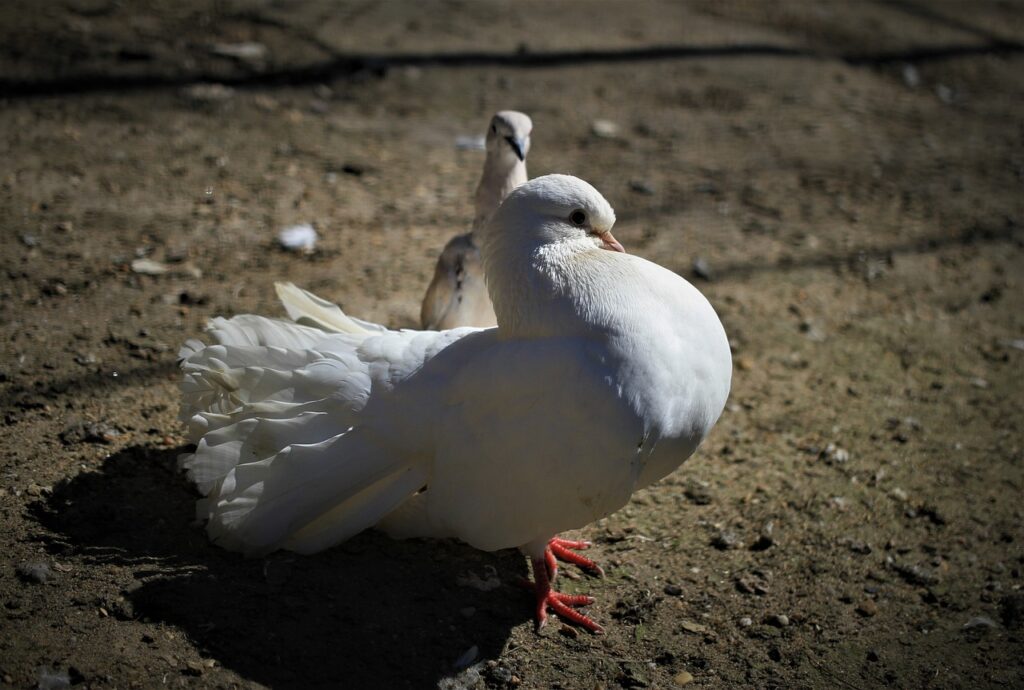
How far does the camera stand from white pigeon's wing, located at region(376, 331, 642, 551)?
2.71 m

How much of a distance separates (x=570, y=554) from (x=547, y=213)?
125cm

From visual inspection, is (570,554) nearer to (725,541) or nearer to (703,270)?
(725,541)

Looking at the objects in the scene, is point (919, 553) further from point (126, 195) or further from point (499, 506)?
point (126, 195)

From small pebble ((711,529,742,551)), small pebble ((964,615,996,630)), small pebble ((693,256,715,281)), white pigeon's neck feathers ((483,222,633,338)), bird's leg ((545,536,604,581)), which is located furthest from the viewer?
small pebble ((693,256,715,281))

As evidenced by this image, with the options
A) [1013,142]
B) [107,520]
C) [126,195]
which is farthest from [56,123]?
[1013,142]

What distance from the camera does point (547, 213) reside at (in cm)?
293

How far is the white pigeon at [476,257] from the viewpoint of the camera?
12.5 ft

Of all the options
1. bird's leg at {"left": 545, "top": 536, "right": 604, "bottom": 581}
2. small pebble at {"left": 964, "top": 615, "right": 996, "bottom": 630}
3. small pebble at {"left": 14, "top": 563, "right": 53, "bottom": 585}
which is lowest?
bird's leg at {"left": 545, "top": 536, "right": 604, "bottom": 581}

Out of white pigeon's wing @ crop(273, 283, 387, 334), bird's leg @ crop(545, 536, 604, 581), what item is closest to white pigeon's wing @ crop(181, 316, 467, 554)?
white pigeon's wing @ crop(273, 283, 387, 334)

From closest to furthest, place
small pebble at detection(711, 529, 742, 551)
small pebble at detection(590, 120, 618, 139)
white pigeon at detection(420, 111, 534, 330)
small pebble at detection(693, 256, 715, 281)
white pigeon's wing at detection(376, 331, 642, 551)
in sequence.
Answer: white pigeon's wing at detection(376, 331, 642, 551) → small pebble at detection(711, 529, 742, 551) → white pigeon at detection(420, 111, 534, 330) → small pebble at detection(693, 256, 715, 281) → small pebble at detection(590, 120, 618, 139)

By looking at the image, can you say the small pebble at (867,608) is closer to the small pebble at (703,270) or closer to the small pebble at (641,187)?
the small pebble at (703,270)

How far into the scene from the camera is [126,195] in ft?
16.0

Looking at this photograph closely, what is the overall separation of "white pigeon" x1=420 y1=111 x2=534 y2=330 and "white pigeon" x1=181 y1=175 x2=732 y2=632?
77 centimetres

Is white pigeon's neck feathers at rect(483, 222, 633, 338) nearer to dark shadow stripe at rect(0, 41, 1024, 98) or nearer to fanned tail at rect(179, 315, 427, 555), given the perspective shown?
fanned tail at rect(179, 315, 427, 555)
